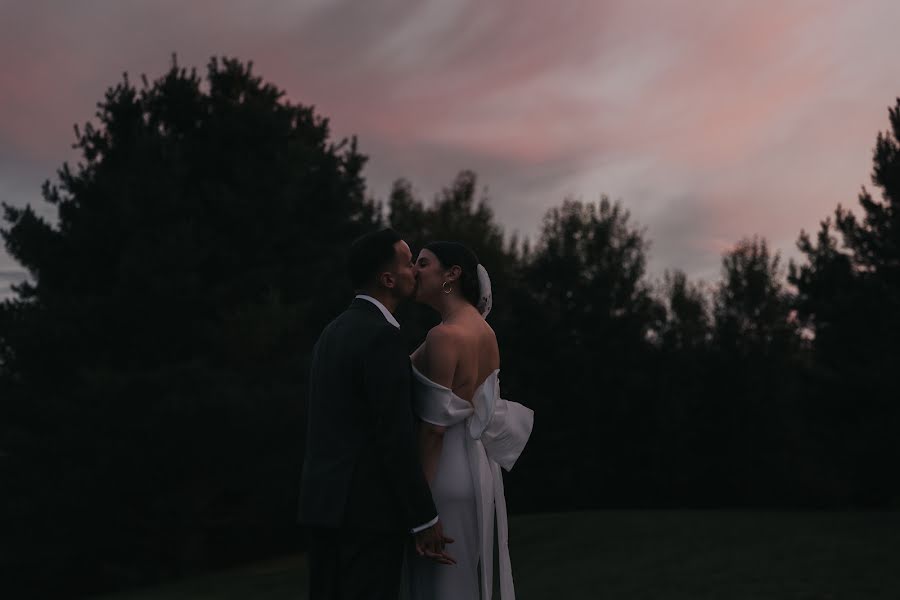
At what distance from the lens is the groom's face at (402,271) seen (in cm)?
474

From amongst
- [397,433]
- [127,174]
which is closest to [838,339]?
[127,174]

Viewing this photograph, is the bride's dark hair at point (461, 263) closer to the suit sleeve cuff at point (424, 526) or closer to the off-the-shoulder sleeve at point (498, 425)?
the off-the-shoulder sleeve at point (498, 425)

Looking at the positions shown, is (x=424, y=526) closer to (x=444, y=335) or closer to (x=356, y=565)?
(x=356, y=565)

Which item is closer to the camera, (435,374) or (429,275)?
(435,374)

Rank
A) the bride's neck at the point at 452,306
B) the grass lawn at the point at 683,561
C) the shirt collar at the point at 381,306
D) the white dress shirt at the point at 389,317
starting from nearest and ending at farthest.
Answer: the white dress shirt at the point at 389,317
the shirt collar at the point at 381,306
the bride's neck at the point at 452,306
the grass lawn at the point at 683,561

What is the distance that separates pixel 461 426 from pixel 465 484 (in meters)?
0.28

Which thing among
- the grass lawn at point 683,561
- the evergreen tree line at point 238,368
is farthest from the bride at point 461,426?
the evergreen tree line at point 238,368

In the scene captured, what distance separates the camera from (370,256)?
4711 millimetres

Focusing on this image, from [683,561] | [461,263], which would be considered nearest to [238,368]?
[683,561]

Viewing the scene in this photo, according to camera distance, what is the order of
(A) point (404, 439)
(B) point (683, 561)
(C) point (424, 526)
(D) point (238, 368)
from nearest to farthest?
1. (A) point (404, 439)
2. (C) point (424, 526)
3. (B) point (683, 561)
4. (D) point (238, 368)

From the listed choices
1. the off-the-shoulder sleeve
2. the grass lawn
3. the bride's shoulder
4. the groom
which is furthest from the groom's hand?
the grass lawn

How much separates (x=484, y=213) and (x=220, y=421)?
36.5 metres

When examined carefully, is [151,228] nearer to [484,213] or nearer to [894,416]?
[894,416]

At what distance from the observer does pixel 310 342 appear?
22.9 m
